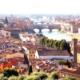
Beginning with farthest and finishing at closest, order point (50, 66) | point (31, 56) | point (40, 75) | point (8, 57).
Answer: point (31, 56) → point (8, 57) → point (50, 66) → point (40, 75)

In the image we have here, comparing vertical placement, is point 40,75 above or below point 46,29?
above

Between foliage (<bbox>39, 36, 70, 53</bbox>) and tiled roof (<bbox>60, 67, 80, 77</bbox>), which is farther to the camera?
foliage (<bbox>39, 36, 70, 53</bbox>)

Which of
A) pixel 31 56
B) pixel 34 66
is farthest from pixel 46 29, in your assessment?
pixel 34 66

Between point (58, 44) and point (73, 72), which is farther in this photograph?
point (58, 44)

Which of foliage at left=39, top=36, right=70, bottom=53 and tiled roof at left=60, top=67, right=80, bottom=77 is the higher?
tiled roof at left=60, top=67, right=80, bottom=77

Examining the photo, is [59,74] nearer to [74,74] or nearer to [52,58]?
[74,74]

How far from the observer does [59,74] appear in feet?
22.6

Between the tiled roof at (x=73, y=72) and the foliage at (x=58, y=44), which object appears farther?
the foliage at (x=58, y=44)

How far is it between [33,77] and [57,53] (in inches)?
185

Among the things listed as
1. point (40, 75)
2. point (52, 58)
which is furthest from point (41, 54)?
point (40, 75)

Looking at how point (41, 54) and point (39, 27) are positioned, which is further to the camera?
point (39, 27)

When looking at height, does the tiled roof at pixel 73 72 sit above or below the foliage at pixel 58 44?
above

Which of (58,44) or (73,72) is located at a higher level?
(73,72)

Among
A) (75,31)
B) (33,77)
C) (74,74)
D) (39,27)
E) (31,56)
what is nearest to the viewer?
(33,77)
